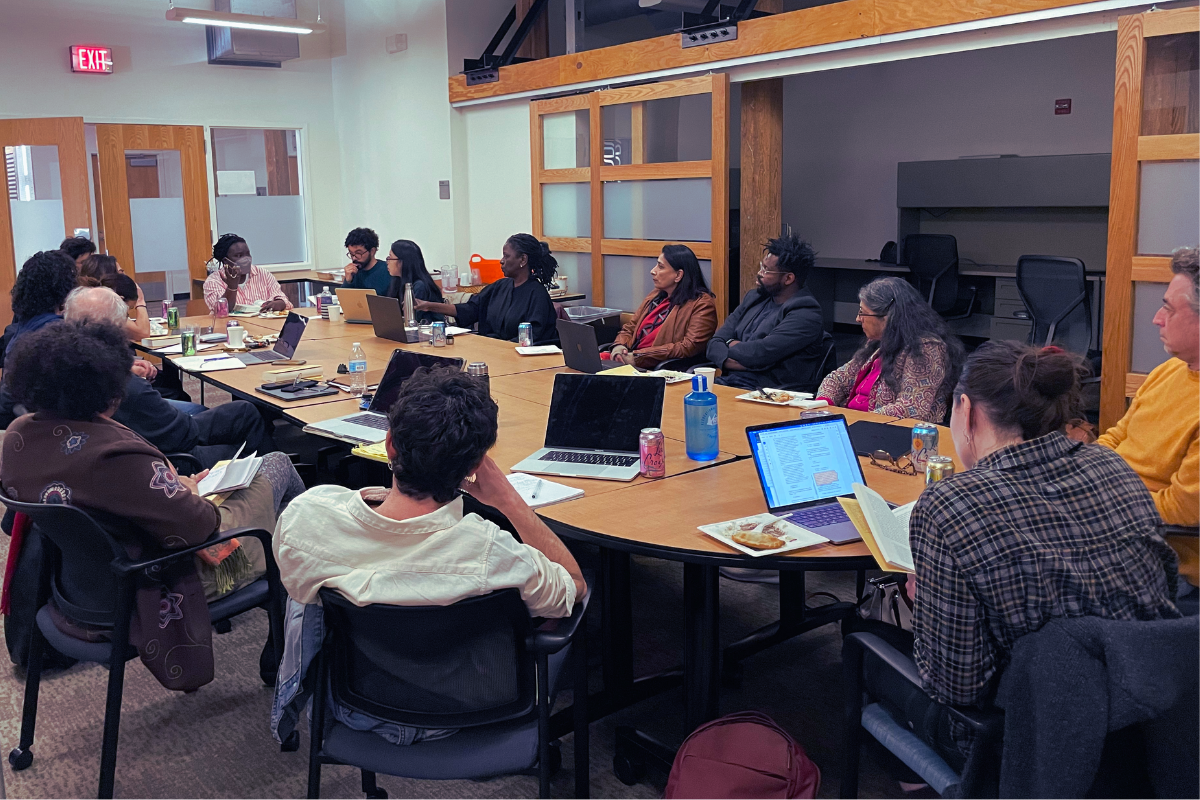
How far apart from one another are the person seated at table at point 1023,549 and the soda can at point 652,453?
0.98m

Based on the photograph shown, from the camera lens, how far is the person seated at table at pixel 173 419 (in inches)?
137

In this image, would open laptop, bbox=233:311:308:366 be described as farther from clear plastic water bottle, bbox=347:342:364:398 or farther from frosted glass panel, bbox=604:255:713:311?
frosted glass panel, bbox=604:255:713:311

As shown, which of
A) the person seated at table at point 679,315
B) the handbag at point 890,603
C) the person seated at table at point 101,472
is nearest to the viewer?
the person seated at table at point 101,472

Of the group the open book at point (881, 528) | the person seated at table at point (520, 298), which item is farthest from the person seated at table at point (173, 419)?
the open book at point (881, 528)

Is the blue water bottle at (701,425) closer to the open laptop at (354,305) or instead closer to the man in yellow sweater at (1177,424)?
the man in yellow sweater at (1177,424)

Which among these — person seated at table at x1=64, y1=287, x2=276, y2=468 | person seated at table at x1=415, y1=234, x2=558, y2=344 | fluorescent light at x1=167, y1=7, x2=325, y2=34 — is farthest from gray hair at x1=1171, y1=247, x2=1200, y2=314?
fluorescent light at x1=167, y1=7, x2=325, y2=34

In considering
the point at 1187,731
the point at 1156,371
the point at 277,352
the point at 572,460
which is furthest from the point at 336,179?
the point at 1187,731

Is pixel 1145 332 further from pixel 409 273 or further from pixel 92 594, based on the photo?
pixel 409 273

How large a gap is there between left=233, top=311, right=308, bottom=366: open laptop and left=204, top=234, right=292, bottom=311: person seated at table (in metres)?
1.61

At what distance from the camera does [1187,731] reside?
1677 mm

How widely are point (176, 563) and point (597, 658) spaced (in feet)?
4.17

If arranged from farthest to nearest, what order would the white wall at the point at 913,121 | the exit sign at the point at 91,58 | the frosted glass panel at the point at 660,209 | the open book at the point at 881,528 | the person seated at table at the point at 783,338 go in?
the white wall at the point at 913,121 < the exit sign at the point at 91,58 < the frosted glass panel at the point at 660,209 < the person seated at table at the point at 783,338 < the open book at the point at 881,528

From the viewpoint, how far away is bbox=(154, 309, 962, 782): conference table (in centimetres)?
216

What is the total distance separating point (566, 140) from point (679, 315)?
2508mm
